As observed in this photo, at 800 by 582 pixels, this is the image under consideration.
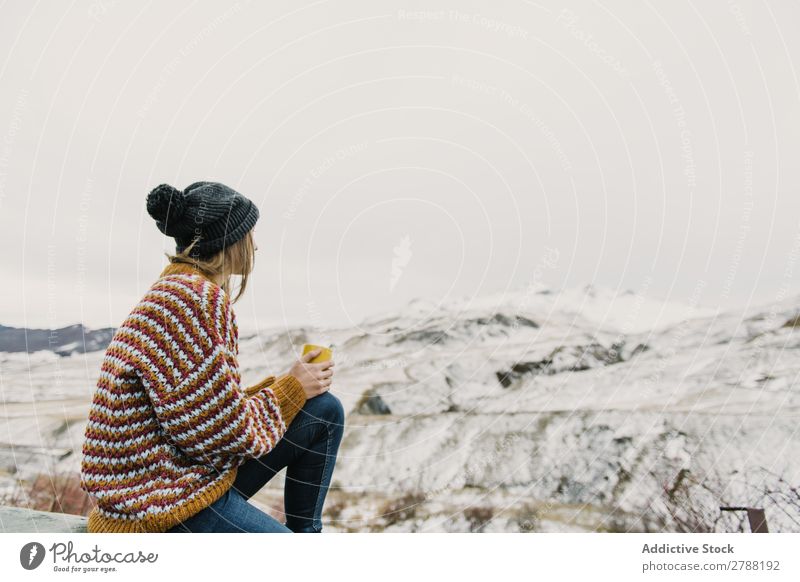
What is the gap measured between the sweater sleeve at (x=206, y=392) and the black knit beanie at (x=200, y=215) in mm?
227

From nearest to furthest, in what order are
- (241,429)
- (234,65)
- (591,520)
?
(241,429), (591,520), (234,65)

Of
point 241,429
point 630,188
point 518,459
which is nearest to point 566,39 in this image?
point 630,188

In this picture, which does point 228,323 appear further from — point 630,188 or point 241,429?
point 630,188

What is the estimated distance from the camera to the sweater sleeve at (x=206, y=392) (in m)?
1.69

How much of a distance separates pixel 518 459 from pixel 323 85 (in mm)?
2632

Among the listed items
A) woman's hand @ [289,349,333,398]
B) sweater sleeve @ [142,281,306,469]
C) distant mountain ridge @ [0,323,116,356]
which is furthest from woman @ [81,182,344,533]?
distant mountain ridge @ [0,323,116,356]

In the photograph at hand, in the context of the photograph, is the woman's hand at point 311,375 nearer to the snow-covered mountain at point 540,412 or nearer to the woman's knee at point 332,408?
the woman's knee at point 332,408

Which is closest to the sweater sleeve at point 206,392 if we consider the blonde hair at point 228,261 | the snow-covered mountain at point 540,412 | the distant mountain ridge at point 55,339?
the blonde hair at point 228,261

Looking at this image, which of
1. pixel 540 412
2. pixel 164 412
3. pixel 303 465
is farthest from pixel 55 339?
pixel 540 412

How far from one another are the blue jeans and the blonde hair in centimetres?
49

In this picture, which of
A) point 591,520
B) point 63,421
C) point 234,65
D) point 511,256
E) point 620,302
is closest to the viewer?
point 591,520

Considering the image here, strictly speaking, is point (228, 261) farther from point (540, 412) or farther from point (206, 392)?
point (540, 412)

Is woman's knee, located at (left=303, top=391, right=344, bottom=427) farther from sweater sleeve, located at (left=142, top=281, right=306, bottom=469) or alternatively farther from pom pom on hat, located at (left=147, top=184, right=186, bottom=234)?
pom pom on hat, located at (left=147, top=184, right=186, bottom=234)

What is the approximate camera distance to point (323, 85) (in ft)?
12.8
